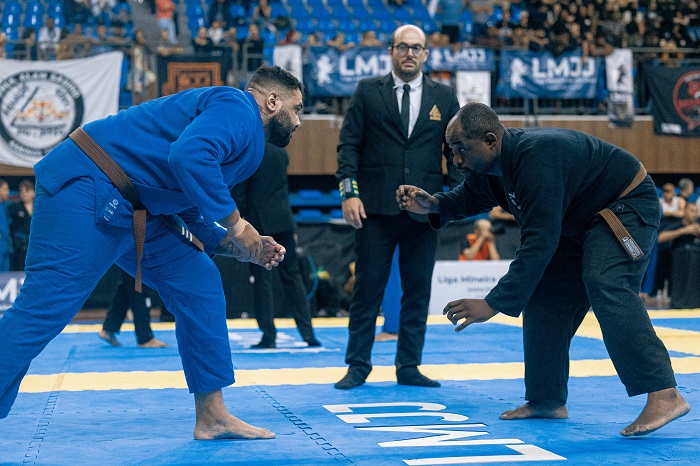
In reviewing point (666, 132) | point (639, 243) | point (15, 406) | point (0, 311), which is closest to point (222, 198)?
point (639, 243)

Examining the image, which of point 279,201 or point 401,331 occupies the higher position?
point 279,201

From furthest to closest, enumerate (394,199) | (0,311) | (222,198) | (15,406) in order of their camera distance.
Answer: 1. (0,311)
2. (394,199)
3. (15,406)
4. (222,198)

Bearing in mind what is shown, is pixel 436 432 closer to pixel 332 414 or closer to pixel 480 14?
pixel 332 414

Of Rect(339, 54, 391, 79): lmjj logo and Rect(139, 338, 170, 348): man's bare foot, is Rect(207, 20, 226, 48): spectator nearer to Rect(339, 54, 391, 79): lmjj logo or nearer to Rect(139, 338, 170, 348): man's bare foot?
Result: Rect(339, 54, 391, 79): lmjj logo

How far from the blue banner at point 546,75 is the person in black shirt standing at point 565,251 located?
10126 mm

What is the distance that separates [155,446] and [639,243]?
2024 millimetres

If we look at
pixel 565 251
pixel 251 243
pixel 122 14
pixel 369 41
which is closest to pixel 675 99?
pixel 369 41

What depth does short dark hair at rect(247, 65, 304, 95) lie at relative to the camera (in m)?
3.47

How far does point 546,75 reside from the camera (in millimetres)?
13828

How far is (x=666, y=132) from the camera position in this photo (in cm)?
1452

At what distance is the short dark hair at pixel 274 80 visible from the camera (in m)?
3.47

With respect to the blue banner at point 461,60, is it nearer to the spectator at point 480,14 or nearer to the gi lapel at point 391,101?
the spectator at point 480,14

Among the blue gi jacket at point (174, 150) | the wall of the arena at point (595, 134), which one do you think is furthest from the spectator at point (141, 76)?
the blue gi jacket at point (174, 150)

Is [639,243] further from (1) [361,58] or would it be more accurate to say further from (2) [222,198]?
(1) [361,58]
